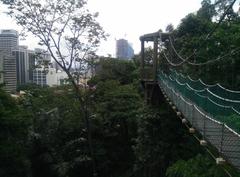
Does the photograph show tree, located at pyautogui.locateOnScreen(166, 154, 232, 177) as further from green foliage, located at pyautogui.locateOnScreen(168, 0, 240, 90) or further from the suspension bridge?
green foliage, located at pyautogui.locateOnScreen(168, 0, 240, 90)

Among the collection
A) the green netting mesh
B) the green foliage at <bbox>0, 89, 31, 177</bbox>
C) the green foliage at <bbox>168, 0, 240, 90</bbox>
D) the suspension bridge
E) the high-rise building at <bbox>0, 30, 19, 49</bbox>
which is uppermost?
the high-rise building at <bbox>0, 30, 19, 49</bbox>

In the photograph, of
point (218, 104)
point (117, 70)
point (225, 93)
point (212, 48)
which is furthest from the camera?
point (117, 70)

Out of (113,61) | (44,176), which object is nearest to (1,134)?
(44,176)

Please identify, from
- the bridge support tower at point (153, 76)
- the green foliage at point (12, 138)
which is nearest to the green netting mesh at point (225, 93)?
the bridge support tower at point (153, 76)

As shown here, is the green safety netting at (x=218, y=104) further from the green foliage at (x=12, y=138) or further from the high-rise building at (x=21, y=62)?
the high-rise building at (x=21, y=62)

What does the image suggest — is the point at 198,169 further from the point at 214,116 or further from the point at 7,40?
the point at 7,40

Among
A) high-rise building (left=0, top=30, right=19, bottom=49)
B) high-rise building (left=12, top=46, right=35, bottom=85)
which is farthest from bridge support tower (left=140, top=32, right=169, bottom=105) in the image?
high-rise building (left=0, top=30, right=19, bottom=49)

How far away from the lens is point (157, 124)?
507 inches

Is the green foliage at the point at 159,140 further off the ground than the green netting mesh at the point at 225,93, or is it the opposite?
the green netting mesh at the point at 225,93

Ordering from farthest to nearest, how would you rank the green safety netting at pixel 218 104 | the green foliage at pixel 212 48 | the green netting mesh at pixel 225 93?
1. the green foliage at pixel 212 48
2. the green netting mesh at pixel 225 93
3. the green safety netting at pixel 218 104

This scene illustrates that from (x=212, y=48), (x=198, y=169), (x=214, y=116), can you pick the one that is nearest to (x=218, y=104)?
(x=214, y=116)

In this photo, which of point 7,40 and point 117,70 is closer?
point 117,70

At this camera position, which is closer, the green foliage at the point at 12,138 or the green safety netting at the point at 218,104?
the green safety netting at the point at 218,104

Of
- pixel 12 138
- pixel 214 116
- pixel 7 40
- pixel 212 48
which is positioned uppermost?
pixel 7 40
